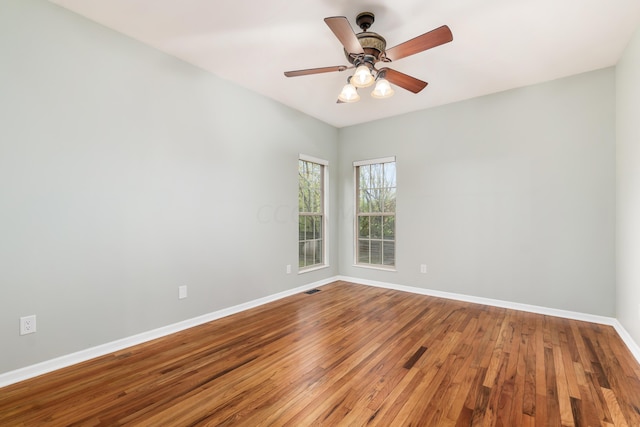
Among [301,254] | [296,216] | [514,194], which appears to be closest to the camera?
[514,194]

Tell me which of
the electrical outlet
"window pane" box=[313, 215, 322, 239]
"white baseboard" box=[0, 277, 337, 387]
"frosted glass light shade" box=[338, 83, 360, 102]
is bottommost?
"white baseboard" box=[0, 277, 337, 387]

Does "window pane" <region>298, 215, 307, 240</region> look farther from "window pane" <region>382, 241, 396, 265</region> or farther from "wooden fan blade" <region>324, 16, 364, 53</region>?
"wooden fan blade" <region>324, 16, 364, 53</region>

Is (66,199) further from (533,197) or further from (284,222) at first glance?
(533,197)

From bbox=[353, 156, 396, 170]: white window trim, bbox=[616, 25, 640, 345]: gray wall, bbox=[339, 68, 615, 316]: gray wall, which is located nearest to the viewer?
bbox=[616, 25, 640, 345]: gray wall

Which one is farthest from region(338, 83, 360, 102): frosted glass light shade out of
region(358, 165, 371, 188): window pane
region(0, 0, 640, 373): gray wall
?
region(358, 165, 371, 188): window pane

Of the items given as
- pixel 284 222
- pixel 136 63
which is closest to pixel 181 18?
pixel 136 63

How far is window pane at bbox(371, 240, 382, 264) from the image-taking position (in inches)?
192

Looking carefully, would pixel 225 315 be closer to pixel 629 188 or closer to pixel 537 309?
pixel 537 309

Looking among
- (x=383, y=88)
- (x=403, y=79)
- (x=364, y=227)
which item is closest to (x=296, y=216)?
(x=364, y=227)

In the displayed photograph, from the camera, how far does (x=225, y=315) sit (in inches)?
132

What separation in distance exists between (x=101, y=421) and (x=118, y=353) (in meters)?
0.94

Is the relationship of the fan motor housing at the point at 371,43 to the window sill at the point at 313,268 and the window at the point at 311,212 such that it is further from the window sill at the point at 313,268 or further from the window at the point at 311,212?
the window sill at the point at 313,268

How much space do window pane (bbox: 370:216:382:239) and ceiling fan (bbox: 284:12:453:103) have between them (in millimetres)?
2526

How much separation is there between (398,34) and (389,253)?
10.5ft
